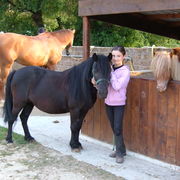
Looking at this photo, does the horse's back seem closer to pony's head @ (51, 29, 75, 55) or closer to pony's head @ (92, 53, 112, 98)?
pony's head @ (92, 53, 112, 98)

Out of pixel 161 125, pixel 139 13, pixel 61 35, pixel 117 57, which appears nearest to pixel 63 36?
pixel 61 35

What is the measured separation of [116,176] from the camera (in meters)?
3.79

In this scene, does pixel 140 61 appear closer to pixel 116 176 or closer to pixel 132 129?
pixel 132 129

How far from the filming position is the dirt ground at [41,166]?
3811 millimetres

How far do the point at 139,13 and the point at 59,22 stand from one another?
47.7 ft

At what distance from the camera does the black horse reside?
14.5 feet

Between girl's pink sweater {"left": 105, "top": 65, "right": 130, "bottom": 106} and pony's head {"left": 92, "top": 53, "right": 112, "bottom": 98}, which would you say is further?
girl's pink sweater {"left": 105, "top": 65, "right": 130, "bottom": 106}

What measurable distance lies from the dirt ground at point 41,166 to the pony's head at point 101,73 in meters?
0.95

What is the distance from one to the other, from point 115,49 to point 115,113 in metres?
0.83

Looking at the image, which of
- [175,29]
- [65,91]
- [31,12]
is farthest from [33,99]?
[31,12]

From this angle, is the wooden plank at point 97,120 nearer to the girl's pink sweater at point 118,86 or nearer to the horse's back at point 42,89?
the horse's back at point 42,89

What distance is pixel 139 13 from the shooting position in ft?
17.5

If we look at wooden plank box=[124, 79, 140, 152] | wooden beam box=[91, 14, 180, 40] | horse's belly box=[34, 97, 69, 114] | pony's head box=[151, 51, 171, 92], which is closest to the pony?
pony's head box=[151, 51, 171, 92]

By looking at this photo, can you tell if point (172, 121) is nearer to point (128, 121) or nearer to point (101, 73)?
point (128, 121)
